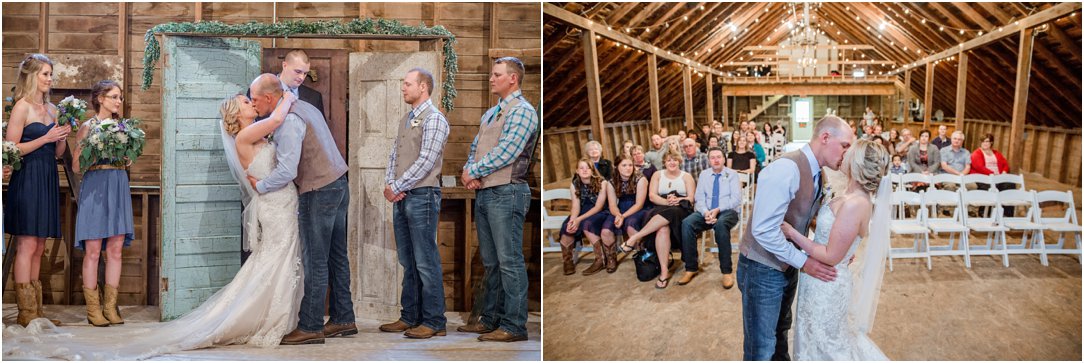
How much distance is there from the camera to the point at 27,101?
403cm

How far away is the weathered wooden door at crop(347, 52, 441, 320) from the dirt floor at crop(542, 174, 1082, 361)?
0.90 meters

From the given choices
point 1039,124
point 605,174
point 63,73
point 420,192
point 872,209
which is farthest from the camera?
point 1039,124

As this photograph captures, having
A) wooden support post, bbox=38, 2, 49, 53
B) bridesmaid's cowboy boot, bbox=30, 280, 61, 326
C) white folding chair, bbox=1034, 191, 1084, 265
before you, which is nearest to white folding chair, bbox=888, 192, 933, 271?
white folding chair, bbox=1034, 191, 1084, 265

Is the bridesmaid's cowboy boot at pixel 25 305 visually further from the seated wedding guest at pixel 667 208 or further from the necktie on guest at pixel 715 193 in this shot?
the necktie on guest at pixel 715 193

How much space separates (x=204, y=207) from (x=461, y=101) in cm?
149

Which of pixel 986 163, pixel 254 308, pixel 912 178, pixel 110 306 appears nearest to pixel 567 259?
pixel 254 308

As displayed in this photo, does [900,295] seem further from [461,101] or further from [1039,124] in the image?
[1039,124]

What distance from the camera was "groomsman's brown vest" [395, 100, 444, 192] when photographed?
3.78m

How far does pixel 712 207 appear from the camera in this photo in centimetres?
482

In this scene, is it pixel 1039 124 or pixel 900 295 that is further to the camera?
pixel 1039 124

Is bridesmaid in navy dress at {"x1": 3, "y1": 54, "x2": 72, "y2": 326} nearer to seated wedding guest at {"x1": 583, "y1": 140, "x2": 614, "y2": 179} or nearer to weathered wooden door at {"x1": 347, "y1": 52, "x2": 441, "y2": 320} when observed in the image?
weathered wooden door at {"x1": 347, "y1": 52, "x2": 441, "y2": 320}

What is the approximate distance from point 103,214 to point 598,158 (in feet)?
9.48

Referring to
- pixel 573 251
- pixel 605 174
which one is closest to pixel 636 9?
pixel 605 174

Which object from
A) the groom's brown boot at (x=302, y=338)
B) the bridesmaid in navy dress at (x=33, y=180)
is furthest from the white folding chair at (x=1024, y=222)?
the bridesmaid in navy dress at (x=33, y=180)
